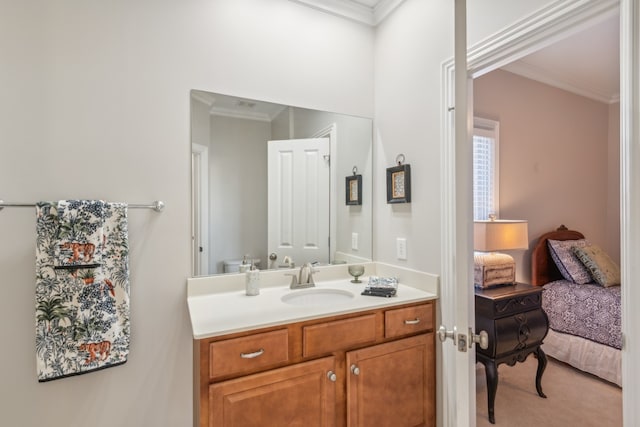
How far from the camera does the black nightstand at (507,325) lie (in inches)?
76.2

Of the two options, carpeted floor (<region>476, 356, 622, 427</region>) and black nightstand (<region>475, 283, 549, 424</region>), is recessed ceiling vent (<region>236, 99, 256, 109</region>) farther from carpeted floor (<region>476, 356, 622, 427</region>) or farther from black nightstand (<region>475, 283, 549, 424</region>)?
carpeted floor (<region>476, 356, 622, 427</region>)

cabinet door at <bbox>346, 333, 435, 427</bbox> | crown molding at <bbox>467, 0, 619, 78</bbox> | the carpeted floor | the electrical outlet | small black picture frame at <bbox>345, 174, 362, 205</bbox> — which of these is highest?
crown molding at <bbox>467, 0, 619, 78</bbox>

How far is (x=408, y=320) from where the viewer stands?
64.7 inches

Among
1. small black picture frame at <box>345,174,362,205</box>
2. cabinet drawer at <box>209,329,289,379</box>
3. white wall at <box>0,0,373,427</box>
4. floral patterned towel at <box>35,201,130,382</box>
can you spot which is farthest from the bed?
floral patterned towel at <box>35,201,130,382</box>

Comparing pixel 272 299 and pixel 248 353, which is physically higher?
pixel 272 299

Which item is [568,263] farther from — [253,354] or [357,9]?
[253,354]

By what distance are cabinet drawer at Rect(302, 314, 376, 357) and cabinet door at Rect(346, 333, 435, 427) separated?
6cm

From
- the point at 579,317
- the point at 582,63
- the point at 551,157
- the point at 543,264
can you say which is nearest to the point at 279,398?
the point at 579,317

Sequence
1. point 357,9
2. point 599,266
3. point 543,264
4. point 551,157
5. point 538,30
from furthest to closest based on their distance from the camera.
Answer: point 551,157 → point 543,264 → point 599,266 → point 357,9 → point 538,30

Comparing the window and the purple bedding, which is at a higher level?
the window

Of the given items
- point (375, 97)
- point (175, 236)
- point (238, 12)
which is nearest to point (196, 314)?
point (175, 236)

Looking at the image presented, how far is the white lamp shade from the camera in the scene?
225 centimetres

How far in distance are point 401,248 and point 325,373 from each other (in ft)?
2.93

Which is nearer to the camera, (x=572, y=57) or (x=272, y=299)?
(x=272, y=299)
